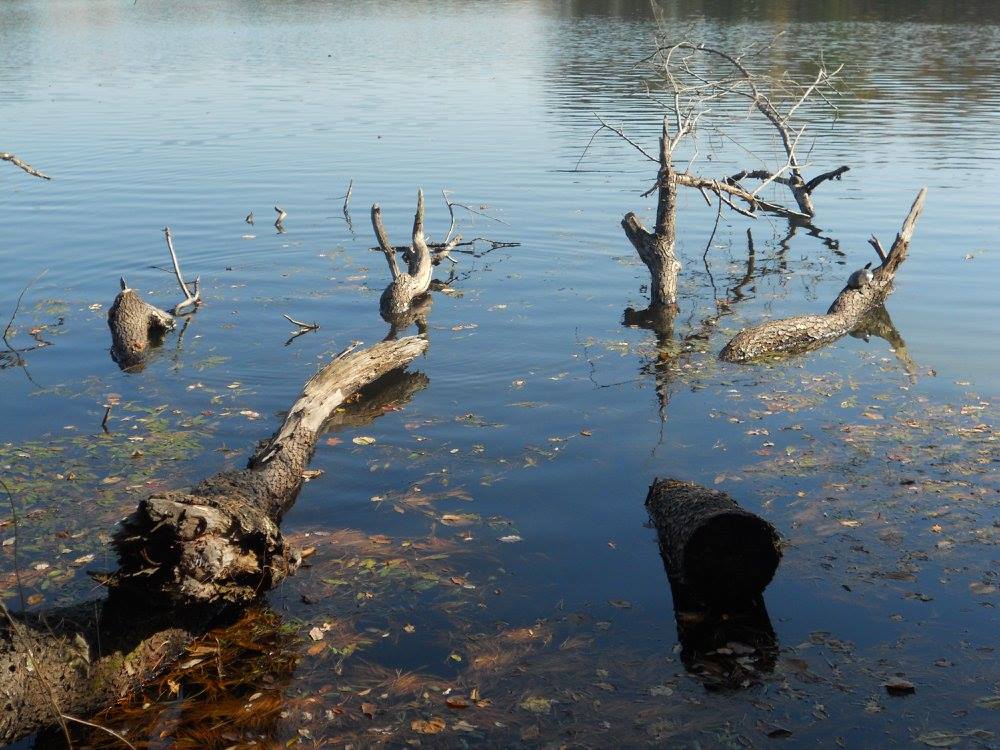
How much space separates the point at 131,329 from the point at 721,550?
9876mm

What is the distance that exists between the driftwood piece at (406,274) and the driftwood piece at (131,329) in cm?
361

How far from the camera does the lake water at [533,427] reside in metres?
7.36

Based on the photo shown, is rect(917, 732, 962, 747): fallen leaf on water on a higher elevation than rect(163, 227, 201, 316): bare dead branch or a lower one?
lower

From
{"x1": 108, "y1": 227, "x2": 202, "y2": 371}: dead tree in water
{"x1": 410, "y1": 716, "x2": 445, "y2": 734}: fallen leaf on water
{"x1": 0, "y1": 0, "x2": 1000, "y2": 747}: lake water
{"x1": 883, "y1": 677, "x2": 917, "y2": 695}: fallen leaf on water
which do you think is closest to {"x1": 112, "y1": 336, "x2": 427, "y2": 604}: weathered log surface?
{"x1": 0, "y1": 0, "x2": 1000, "y2": 747}: lake water

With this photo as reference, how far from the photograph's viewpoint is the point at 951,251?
815 inches

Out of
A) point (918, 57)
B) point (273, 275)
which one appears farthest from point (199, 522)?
point (918, 57)

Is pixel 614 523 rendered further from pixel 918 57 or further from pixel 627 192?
pixel 918 57

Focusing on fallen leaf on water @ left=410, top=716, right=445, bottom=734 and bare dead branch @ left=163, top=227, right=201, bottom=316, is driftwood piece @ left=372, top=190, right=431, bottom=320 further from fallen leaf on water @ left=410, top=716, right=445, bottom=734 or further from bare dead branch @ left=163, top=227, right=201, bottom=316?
fallen leaf on water @ left=410, top=716, right=445, bottom=734

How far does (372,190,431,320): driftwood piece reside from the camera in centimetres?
1702

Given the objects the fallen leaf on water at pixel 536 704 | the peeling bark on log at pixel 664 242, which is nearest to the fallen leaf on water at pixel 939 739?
the fallen leaf on water at pixel 536 704

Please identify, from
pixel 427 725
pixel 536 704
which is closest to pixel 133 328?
pixel 427 725

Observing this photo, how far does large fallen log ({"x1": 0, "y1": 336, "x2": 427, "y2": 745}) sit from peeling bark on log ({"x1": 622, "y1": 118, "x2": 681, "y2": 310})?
32.0 feet

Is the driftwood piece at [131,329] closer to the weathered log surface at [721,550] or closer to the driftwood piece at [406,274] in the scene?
the driftwood piece at [406,274]

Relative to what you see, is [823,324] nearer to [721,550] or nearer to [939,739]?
[721,550]
